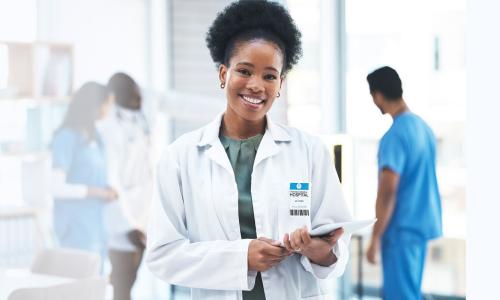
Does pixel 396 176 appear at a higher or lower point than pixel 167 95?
lower

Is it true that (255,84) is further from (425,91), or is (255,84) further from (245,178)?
(425,91)

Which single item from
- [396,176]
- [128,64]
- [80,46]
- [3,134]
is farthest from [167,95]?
[396,176]

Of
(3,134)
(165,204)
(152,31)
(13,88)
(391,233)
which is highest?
(152,31)

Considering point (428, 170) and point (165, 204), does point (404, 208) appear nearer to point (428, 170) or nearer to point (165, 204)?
point (428, 170)

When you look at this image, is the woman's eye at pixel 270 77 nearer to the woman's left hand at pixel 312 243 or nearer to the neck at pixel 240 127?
the neck at pixel 240 127

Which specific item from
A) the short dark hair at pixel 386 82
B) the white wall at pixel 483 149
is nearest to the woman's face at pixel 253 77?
the short dark hair at pixel 386 82

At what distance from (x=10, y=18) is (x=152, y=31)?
2.06ft

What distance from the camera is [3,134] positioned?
3195mm

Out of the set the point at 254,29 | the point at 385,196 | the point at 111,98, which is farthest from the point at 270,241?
the point at 111,98

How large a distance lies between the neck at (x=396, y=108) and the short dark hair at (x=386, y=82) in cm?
2

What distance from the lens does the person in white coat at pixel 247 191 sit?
1971mm

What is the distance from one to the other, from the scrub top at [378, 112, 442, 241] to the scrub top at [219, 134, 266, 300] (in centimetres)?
68

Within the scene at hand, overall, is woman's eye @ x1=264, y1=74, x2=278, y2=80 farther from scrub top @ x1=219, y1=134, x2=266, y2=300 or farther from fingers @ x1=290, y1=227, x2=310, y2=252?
fingers @ x1=290, y1=227, x2=310, y2=252

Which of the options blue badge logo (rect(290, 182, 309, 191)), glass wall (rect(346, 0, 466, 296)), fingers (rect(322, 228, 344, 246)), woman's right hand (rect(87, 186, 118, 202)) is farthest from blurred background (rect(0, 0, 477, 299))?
fingers (rect(322, 228, 344, 246))
